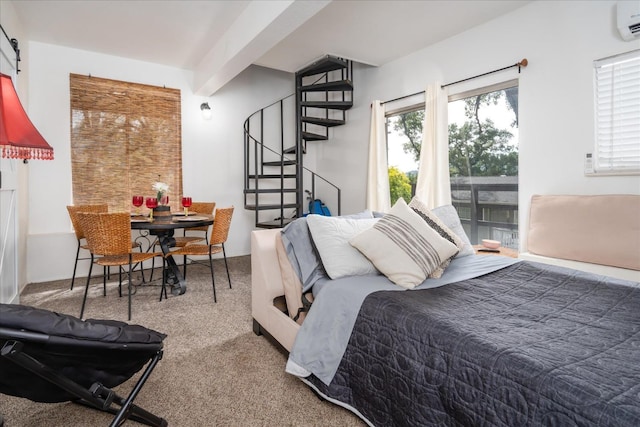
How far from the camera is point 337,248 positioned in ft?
6.24

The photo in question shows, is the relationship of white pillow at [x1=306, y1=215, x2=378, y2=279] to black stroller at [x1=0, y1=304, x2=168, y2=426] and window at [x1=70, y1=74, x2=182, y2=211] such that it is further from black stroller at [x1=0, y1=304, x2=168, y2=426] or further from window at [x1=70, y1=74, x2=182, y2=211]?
window at [x1=70, y1=74, x2=182, y2=211]

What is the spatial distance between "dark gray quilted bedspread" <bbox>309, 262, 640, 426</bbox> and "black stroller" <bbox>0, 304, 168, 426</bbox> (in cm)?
83

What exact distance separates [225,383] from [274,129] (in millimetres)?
4378

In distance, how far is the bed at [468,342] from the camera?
90 centimetres

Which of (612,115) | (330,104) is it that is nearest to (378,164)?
(330,104)

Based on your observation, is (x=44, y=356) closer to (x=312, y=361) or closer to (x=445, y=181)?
(x=312, y=361)

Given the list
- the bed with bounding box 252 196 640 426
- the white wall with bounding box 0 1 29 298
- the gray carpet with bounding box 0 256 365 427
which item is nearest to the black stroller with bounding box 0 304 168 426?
the gray carpet with bounding box 0 256 365 427

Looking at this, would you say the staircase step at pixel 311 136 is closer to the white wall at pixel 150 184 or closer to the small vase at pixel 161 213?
the white wall at pixel 150 184

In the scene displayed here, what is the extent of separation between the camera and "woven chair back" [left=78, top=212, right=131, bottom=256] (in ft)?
8.75

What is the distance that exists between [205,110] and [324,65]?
1814 mm

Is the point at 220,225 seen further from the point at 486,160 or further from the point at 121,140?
the point at 486,160

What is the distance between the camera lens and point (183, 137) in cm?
480

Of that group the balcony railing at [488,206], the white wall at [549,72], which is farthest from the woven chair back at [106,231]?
the white wall at [549,72]

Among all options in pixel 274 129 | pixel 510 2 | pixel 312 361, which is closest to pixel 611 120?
pixel 510 2
